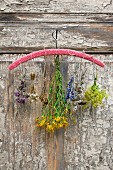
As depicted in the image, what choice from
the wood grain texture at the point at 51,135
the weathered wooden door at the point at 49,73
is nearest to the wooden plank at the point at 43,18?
the weathered wooden door at the point at 49,73

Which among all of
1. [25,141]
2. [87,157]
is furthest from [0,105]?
[87,157]

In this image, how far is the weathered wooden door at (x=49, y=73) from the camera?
2.28 m

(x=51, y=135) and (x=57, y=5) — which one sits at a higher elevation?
(x=57, y=5)

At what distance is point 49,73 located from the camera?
2.28m

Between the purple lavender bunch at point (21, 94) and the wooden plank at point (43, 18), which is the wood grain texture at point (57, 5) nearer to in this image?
the wooden plank at point (43, 18)

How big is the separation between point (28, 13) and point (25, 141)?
0.72 meters

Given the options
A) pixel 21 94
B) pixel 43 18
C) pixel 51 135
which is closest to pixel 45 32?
pixel 43 18

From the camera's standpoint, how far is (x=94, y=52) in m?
2.29

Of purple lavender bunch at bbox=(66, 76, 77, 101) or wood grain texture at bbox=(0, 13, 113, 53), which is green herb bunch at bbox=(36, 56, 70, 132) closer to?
purple lavender bunch at bbox=(66, 76, 77, 101)

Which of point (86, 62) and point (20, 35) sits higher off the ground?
point (20, 35)

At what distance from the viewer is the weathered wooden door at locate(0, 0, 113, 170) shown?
89.7 inches

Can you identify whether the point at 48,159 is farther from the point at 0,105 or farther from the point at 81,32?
the point at 81,32

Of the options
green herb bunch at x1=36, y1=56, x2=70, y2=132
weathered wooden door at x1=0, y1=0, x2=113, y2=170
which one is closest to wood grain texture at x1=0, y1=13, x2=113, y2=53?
weathered wooden door at x1=0, y1=0, x2=113, y2=170

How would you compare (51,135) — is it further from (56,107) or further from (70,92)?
(70,92)
